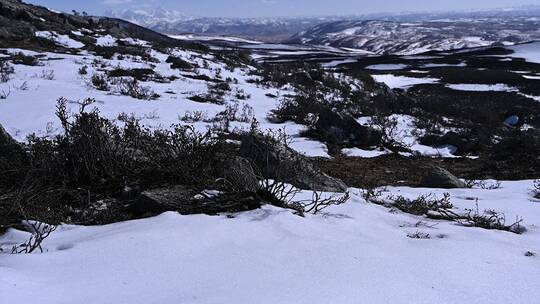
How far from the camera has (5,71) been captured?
48.5 feet

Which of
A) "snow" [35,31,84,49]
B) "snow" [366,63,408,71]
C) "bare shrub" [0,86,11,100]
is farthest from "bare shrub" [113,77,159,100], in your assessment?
"snow" [366,63,408,71]

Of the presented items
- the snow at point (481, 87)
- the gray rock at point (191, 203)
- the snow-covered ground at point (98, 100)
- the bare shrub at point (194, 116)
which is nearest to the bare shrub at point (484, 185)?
the snow-covered ground at point (98, 100)

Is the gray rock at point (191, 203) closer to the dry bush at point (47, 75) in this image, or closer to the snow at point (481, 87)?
the dry bush at point (47, 75)

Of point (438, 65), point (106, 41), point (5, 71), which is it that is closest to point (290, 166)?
point (5, 71)

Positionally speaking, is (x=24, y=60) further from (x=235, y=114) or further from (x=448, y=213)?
(x=448, y=213)

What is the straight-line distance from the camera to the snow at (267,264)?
269 cm

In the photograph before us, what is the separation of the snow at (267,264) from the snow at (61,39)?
24.7 metres

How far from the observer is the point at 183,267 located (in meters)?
3.07

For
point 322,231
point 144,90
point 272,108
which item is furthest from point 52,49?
point 322,231

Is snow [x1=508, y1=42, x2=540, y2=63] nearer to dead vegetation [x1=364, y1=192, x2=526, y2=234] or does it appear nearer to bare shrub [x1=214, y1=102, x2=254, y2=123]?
bare shrub [x1=214, y1=102, x2=254, y2=123]

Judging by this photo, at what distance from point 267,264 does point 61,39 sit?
1101 inches

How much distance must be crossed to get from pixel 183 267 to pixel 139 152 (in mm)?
2905

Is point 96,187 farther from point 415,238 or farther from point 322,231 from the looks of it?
point 415,238

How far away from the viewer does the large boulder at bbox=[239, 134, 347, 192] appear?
5.90 m
